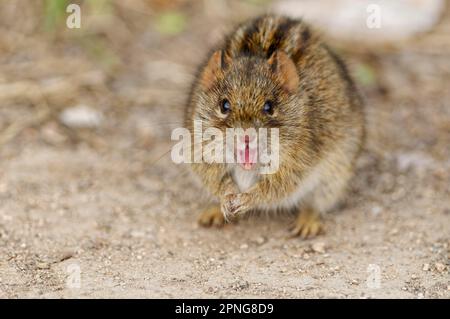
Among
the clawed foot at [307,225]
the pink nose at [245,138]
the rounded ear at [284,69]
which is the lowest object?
the clawed foot at [307,225]

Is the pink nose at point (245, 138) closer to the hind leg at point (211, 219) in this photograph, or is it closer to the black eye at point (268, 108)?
the black eye at point (268, 108)

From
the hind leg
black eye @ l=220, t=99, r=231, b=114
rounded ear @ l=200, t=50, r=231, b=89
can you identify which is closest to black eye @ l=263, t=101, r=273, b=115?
black eye @ l=220, t=99, r=231, b=114

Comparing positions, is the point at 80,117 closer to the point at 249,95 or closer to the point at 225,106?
the point at 225,106

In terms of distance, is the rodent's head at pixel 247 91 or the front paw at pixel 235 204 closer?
the rodent's head at pixel 247 91

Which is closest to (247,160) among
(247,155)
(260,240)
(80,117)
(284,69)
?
(247,155)

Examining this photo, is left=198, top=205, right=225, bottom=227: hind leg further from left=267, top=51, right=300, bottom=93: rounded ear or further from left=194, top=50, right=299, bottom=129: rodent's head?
left=267, top=51, right=300, bottom=93: rounded ear

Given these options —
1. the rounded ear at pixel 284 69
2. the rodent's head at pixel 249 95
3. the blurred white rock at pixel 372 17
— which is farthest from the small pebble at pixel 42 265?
the blurred white rock at pixel 372 17
